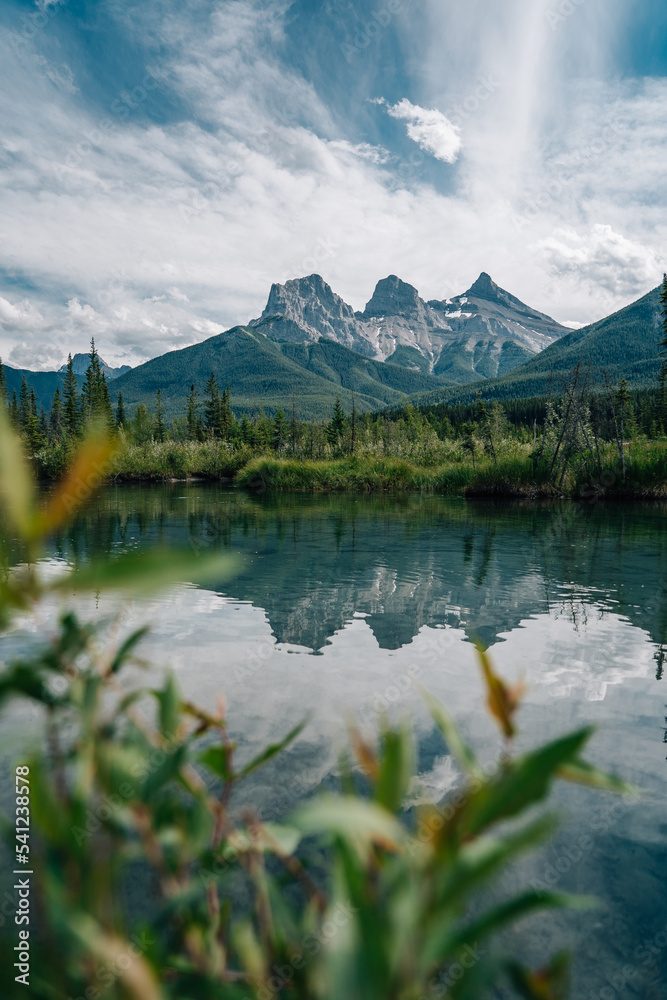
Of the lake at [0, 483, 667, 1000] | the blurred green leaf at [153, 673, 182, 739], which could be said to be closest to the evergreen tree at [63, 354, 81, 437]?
Result: the lake at [0, 483, 667, 1000]

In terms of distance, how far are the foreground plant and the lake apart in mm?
100

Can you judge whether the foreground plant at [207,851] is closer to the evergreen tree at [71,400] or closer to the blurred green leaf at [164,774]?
the blurred green leaf at [164,774]

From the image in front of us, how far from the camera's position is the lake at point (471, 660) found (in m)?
2.02

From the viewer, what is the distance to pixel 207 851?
816mm

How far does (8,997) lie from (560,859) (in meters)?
2.13

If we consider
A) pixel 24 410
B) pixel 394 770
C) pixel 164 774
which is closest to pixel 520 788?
pixel 394 770

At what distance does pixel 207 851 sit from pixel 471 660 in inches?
145

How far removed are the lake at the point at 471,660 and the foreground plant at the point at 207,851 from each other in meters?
0.10

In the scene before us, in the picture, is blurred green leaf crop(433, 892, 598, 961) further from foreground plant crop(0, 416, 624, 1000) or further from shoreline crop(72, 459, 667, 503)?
shoreline crop(72, 459, 667, 503)

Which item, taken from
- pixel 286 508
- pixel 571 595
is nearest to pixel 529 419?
pixel 286 508

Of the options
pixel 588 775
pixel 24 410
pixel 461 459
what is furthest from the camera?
pixel 24 410

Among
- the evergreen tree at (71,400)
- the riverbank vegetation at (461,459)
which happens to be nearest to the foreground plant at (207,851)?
the riverbank vegetation at (461,459)

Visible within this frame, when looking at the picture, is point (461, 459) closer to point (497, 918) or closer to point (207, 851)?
point (207, 851)

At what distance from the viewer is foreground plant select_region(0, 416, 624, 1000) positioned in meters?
0.46
